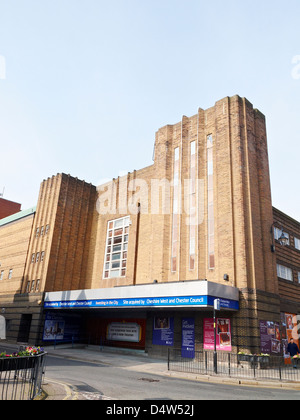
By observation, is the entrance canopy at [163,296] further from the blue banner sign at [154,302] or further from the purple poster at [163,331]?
the purple poster at [163,331]

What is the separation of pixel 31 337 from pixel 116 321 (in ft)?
27.2

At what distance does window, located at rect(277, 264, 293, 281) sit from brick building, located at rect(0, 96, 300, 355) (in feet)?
0.27

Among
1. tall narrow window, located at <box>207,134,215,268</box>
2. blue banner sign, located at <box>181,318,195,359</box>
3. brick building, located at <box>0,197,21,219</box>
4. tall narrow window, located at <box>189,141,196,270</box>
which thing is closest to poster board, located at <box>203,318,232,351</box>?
blue banner sign, located at <box>181,318,195,359</box>

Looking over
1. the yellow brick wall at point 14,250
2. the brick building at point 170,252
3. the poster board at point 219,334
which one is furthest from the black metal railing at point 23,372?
the yellow brick wall at point 14,250

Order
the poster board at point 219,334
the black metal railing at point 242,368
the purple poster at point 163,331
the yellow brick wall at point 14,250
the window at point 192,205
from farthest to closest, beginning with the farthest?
the yellow brick wall at point 14,250
the window at point 192,205
the purple poster at point 163,331
the poster board at point 219,334
the black metal railing at point 242,368

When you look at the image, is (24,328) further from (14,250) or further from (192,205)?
(192,205)

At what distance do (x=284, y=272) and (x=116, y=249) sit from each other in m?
16.0

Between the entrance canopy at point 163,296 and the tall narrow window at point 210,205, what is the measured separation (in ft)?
12.1

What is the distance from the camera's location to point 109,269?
32938mm

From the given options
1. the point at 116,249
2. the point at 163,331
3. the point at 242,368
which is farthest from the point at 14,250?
the point at 242,368

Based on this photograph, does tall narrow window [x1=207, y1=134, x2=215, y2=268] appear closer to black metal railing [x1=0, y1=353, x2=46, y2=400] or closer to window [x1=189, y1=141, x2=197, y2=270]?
window [x1=189, y1=141, x2=197, y2=270]

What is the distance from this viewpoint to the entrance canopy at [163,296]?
1917cm

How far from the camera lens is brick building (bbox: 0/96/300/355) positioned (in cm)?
2169

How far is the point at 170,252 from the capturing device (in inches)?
1061
